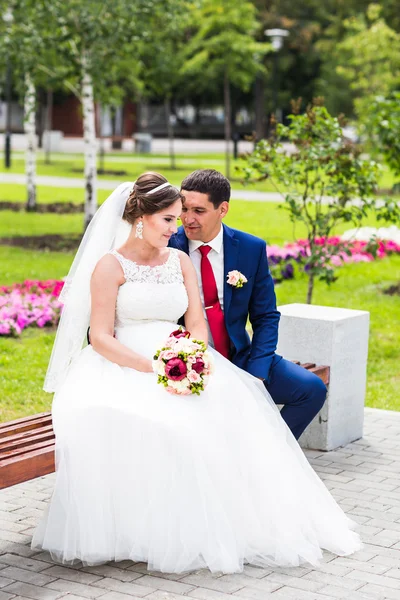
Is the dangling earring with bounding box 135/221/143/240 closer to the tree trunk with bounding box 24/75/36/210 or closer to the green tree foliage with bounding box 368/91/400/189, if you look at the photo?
the green tree foliage with bounding box 368/91/400/189

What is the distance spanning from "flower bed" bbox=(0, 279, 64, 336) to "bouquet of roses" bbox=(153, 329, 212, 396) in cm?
514

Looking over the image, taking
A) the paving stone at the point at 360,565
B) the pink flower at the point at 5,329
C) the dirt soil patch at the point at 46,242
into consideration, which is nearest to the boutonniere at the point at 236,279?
the paving stone at the point at 360,565

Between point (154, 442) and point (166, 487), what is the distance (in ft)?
0.67

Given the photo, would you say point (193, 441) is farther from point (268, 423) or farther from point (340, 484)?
point (340, 484)

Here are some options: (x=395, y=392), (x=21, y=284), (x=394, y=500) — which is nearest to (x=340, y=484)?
(x=394, y=500)

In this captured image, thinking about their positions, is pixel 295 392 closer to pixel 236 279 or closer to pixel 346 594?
pixel 236 279

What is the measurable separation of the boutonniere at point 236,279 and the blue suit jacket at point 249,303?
9 centimetres

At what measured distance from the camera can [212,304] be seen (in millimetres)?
5680

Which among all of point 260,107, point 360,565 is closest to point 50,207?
point 360,565

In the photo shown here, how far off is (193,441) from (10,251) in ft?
36.1

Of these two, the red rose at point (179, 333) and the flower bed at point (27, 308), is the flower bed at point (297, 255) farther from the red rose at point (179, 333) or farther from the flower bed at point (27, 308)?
the red rose at point (179, 333)

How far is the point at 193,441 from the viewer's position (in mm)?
4633

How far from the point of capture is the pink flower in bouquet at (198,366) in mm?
4766

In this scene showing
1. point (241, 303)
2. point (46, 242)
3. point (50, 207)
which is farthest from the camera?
point (50, 207)
